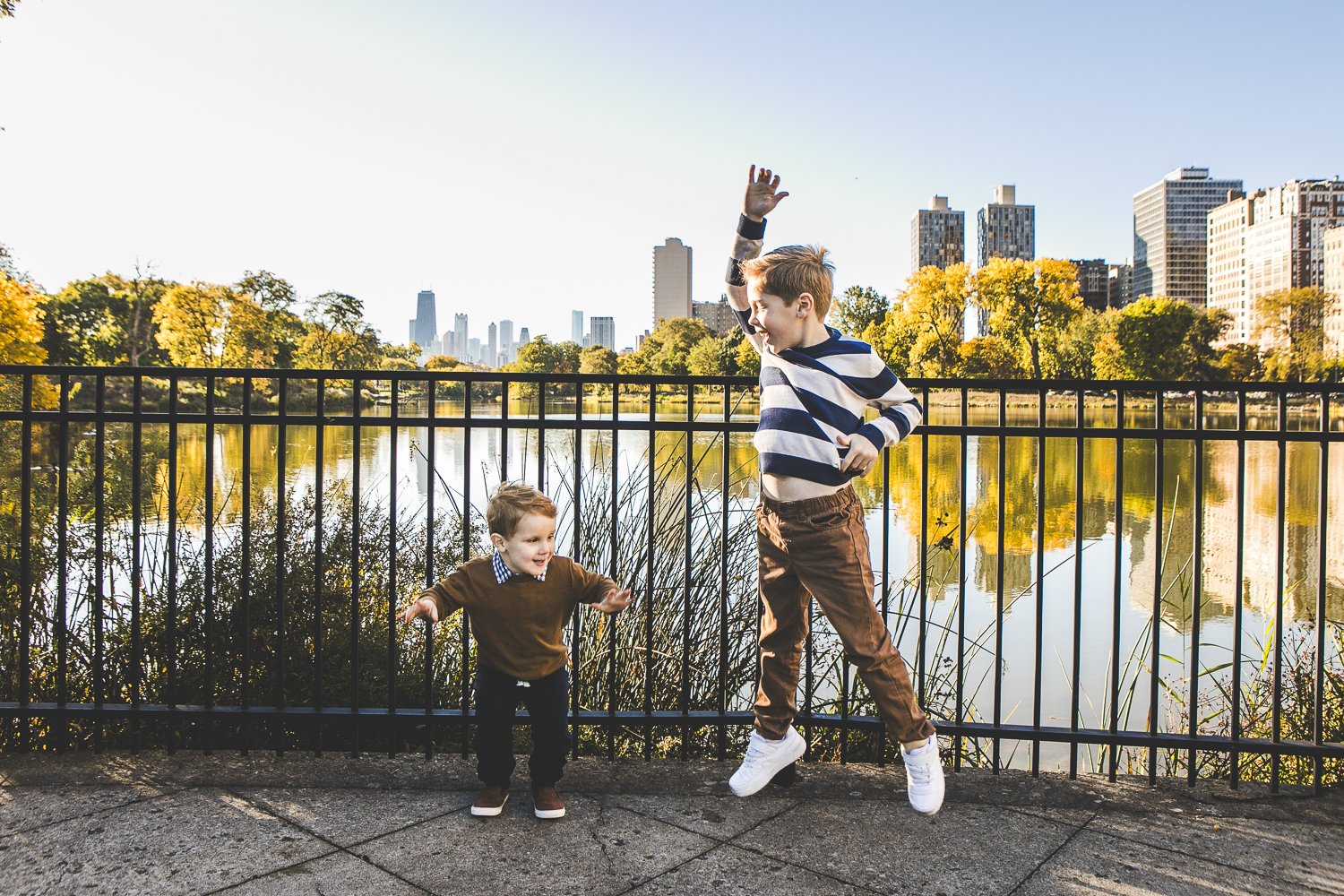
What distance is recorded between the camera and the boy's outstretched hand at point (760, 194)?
2.71 meters

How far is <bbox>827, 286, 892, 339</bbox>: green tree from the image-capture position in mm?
69562

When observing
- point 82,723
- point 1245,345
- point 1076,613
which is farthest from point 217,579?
point 1245,345

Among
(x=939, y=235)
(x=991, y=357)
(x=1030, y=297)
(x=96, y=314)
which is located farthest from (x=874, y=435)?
(x=939, y=235)

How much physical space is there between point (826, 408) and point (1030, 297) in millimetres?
60795

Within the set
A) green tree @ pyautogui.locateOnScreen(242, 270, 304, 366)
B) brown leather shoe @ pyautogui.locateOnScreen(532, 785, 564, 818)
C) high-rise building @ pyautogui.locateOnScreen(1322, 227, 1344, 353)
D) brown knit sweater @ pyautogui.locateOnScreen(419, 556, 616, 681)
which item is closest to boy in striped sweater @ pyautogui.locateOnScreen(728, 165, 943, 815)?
brown knit sweater @ pyautogui.locateOnScreen(419, 556, 616, 681)

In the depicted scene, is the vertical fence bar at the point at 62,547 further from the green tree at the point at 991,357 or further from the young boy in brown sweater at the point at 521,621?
the green tree at the point at 991,357

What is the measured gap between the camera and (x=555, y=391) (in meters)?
3.24

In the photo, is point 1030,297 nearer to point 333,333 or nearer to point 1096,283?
point 333,333

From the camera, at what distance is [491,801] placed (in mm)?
2625

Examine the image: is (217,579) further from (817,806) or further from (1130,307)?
(1130,307)

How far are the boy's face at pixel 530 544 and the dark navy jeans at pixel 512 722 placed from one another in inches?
12.5

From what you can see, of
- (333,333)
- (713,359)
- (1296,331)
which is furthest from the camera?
(713,359)

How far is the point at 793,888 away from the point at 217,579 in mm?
2832

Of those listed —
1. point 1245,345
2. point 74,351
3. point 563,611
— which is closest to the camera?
point 563,611
